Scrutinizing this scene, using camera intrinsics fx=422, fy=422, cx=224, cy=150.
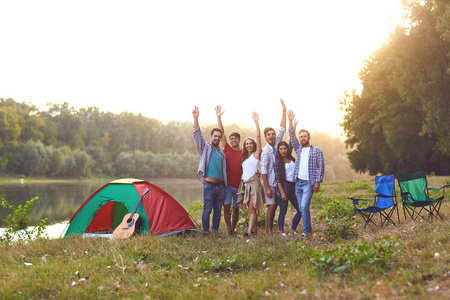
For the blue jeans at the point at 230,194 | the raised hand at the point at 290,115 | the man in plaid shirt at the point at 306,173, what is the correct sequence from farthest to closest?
1. the blue jeans at the point at 230,194
2. the raised hand at the point at 290,115
3. the man in plaid shirt at the point at 306,173

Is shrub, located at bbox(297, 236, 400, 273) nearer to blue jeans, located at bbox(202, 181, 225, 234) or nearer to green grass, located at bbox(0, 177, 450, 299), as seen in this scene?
green grass, located at bbox(0, 177, 450, 299)

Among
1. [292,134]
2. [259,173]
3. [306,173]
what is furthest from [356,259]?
[292,134]

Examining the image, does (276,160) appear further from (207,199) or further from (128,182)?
(128,182)

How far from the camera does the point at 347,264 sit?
470 centimetres

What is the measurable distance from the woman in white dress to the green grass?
505 millimetres

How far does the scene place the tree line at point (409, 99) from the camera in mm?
18031

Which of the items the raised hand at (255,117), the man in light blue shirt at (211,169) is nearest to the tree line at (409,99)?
the raised hand at (255,117)

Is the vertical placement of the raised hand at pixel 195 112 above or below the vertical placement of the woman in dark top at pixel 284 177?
above

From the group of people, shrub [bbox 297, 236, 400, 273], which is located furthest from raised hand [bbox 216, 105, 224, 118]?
shrub [bbox 297, 236, 400, 273]

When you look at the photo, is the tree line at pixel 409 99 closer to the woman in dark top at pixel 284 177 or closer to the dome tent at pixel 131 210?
the woman in dark top at pixel 284 177

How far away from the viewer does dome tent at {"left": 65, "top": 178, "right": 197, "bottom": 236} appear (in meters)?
8.36

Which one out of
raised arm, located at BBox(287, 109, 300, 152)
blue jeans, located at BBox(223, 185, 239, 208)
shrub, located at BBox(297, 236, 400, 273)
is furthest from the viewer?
blue jeans, located at BBox(223, 185, 239, 208)

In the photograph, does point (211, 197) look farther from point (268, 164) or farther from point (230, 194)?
point (268, 164)

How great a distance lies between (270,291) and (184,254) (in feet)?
7.43
